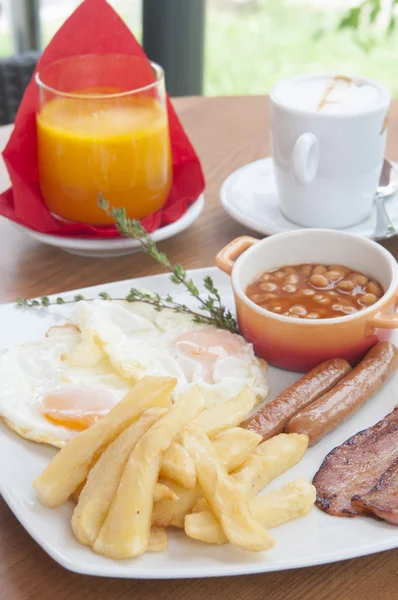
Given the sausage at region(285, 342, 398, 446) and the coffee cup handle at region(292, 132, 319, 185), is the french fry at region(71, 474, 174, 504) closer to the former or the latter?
the sausage at region(285, 342, 398, 446)

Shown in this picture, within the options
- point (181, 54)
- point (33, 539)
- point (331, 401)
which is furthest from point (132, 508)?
point (181, 54)

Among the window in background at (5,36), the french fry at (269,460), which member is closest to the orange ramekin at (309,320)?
the french fry at (269,460)

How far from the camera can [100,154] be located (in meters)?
2.36

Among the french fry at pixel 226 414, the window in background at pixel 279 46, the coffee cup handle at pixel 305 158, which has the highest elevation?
the coffee cup handle at pixel 305 158

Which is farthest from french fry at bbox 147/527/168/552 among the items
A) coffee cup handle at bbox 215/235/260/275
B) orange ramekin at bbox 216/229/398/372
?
coffee cup handle at bbox 215/235/260/275

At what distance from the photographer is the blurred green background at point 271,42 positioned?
21.2ft

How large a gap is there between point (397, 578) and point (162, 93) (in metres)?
1.56

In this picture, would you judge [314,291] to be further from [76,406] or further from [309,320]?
[76,406]

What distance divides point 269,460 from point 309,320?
44cm

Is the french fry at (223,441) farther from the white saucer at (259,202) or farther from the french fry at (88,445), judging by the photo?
the white saucer at (259,202)

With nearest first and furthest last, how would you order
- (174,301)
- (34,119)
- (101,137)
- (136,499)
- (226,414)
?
(136,499), (226,414), (174,301), (101,137), (34,119)

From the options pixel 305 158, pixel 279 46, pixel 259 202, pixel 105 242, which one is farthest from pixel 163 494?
pixel 279 46

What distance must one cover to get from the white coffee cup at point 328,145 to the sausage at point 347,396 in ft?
2.35

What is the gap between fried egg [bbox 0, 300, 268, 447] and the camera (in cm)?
173
